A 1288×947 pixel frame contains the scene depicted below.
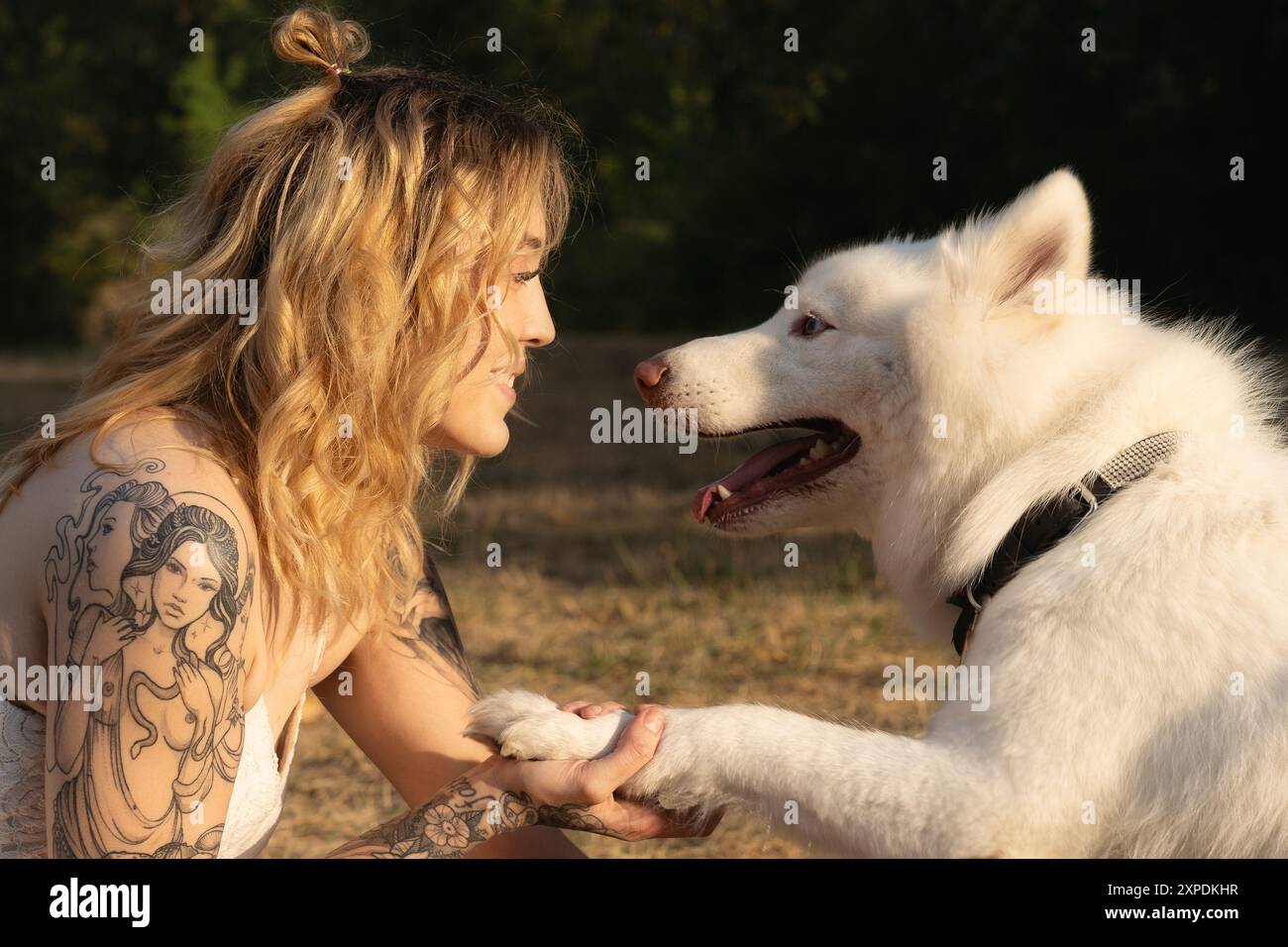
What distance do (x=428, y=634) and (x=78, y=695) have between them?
1091 millimetres

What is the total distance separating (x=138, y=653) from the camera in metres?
2.17

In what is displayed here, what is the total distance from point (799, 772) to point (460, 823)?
723 mm

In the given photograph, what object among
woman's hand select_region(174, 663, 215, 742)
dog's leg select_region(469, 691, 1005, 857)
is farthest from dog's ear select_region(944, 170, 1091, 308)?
woman's hand select_region(174, 663, 215, 742)

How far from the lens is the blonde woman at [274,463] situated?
86.2 inches

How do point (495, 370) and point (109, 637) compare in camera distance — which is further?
point (495, 370)

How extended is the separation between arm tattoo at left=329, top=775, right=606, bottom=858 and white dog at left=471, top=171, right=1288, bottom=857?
5.7 inches

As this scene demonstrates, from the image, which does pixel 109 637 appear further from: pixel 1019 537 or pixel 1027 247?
pixel 1027 247

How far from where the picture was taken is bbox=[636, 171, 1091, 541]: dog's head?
2.85 meters

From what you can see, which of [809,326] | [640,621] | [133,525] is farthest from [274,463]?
[640,621]

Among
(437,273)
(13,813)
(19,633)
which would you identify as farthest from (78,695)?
(437,273)

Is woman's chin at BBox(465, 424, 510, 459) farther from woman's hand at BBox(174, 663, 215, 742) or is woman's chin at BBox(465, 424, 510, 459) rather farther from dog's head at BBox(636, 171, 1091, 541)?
woman's hand at BBox(174, 663, 215, 742)

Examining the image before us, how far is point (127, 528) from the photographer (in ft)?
7.15

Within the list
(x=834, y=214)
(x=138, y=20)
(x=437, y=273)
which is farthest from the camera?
(x=138, y=20)
